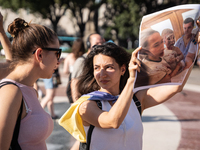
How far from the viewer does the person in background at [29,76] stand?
1578 mm

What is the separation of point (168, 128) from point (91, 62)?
351 centimetres

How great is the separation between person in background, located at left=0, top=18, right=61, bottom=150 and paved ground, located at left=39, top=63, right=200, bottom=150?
2.64 metres

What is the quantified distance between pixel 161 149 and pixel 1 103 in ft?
10.8

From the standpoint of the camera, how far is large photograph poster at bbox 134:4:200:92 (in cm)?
152

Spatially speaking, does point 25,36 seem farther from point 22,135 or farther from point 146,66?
point 146,66

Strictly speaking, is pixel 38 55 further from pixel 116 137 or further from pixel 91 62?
pixel 116 137

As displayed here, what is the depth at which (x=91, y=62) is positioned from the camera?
2.31 m

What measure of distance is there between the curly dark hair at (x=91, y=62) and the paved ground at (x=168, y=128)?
7.18ft

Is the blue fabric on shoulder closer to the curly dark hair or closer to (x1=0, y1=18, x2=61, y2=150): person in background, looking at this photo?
the curly dark hair

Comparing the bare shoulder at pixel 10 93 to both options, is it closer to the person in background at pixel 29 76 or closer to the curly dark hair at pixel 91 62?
the person in background at pixel 29 76

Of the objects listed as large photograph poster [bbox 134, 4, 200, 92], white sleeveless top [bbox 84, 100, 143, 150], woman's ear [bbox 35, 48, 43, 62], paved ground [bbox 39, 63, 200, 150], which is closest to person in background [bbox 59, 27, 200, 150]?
white sleeveless top [bbox 84, 100, 143, 150]

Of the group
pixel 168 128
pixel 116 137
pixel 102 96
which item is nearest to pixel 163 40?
pixel 102 96

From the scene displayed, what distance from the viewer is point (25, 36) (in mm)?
1763

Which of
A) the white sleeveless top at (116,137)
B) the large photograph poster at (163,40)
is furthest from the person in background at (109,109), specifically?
the large photograph poster at (163,40)
